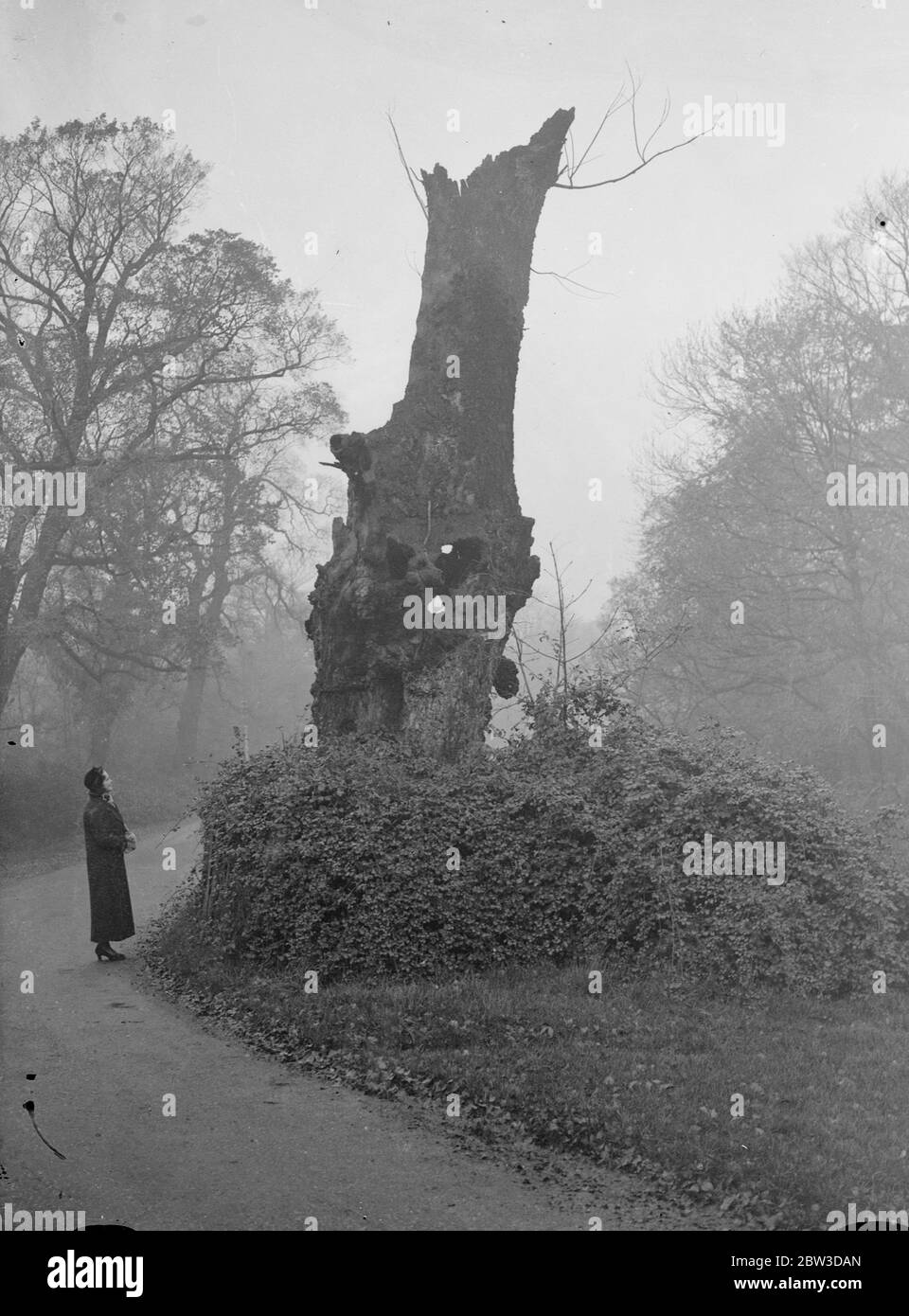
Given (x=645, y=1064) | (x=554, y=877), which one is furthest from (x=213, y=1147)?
(x=554, y=877)

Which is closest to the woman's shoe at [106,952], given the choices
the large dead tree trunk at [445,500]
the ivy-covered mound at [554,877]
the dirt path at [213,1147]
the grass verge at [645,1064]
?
the ivy-covered mound at [554,877]

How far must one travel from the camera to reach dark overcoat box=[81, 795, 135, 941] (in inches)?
489

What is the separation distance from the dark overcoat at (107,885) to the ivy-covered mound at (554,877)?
1520mm

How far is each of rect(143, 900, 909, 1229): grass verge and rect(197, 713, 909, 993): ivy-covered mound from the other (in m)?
0.35

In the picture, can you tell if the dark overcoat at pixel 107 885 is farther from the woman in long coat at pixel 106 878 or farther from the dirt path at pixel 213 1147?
the dirt path at pixel 213 1147

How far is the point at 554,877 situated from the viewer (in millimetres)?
10547

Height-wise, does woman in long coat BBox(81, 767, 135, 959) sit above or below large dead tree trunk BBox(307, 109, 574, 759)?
below

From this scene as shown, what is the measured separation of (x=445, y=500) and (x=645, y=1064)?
26.3 ft

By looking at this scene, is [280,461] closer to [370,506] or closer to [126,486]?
[126,486]

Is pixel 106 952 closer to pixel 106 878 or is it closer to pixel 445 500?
pixel 106 878

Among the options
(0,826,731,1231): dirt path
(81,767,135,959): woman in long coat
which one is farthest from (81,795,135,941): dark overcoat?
(0,826,731,1231): dirt path

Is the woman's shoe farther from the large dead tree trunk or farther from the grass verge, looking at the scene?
the large dead tree trunk

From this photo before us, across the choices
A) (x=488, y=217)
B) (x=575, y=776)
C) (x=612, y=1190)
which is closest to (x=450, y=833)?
(x=575, y=776)

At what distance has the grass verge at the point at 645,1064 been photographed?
238 inches
